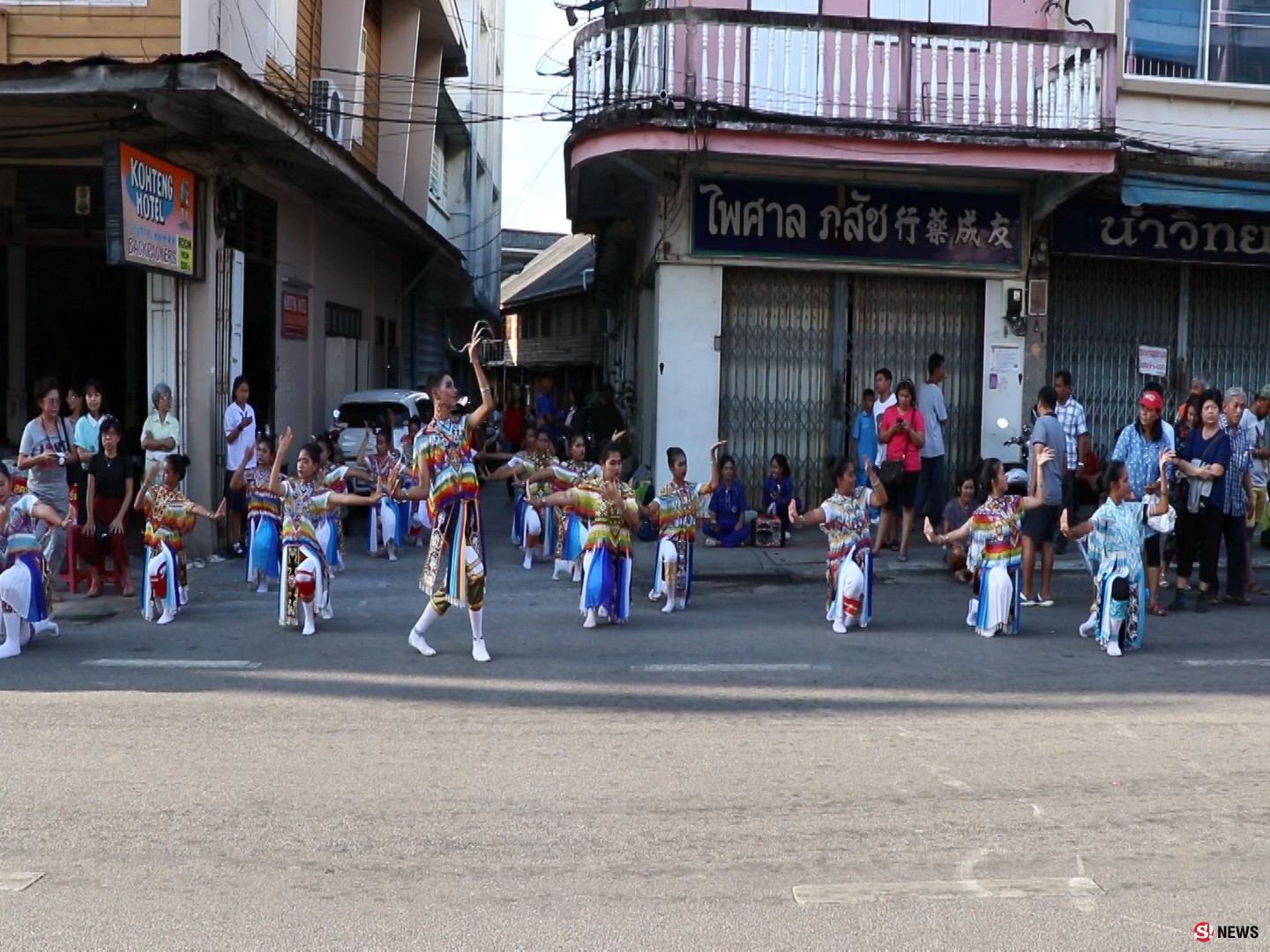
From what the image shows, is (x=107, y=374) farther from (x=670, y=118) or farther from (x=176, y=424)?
(x=670, y=118)

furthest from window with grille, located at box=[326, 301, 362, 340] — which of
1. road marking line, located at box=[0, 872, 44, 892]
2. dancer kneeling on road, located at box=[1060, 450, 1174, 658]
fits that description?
road marking line, located at box=[0, 872, 44, 892]

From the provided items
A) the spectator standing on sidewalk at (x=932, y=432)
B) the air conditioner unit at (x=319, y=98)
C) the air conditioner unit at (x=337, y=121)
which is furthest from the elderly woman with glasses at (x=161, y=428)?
the spectator standing on sidewalk at (x=932, y=432)

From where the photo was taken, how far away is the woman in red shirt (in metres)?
13.2

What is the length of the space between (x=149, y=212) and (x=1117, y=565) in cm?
882

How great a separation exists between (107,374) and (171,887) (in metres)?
13.6

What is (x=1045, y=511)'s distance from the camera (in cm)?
1084

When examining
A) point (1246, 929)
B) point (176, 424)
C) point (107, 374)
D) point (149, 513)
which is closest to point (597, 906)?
point (1246, 929)

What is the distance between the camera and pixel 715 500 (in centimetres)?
1395

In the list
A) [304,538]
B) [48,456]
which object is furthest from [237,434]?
[304,538]

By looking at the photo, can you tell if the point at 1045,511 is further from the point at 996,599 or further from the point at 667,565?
the point at 667,565

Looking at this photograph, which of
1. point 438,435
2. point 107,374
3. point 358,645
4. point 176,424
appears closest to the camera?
point 438,435

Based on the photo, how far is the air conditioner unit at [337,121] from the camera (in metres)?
18.4

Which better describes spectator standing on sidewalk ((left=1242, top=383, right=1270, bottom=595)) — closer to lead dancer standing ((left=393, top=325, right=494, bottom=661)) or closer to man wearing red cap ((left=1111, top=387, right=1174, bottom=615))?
man wearing red cap ((left=1111, top=387, right=1174, bottom=615))

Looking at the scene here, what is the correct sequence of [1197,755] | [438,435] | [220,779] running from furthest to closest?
1. [438,435]
2. [1197,755]
3. [220,779]
